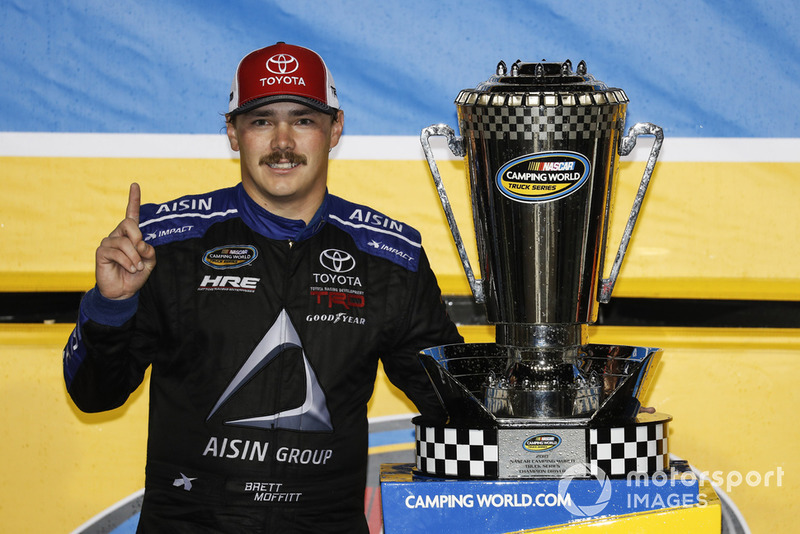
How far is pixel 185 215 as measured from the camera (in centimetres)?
205

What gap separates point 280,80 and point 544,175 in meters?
0.63

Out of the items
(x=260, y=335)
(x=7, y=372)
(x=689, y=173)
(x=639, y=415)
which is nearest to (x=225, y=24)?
(x=260, y=335)

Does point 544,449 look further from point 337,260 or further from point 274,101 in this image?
point 274,101

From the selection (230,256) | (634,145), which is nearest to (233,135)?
(230,256)

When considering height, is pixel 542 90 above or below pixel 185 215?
above

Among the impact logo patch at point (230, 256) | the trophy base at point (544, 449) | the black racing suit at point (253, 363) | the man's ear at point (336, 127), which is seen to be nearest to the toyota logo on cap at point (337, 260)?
the black racing suit at point (253, 363)

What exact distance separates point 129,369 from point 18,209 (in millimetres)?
677

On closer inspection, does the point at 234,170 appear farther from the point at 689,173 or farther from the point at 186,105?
the point at 689,173

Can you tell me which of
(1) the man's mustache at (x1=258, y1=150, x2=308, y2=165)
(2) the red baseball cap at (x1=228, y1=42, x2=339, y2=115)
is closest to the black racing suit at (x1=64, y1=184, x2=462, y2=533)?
(1) the man's mustache at (x1=258, y1=150, x2=308, y2=165)

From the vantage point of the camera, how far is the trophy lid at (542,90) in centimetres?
163

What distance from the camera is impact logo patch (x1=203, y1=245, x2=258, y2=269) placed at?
199 cm

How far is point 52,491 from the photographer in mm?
2410

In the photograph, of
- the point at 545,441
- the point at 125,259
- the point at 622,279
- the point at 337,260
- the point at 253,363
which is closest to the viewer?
the point at 545,441

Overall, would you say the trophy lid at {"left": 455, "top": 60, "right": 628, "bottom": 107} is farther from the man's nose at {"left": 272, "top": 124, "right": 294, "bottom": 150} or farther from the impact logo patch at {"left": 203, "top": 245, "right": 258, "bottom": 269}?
the impact logo patch at {"left": 203, "top": 245, "right": 258, "bottom": 269}
